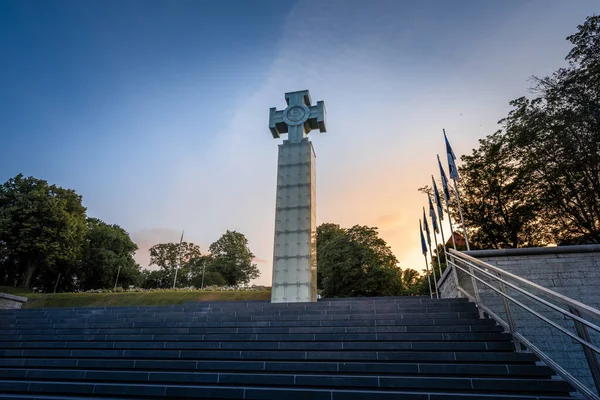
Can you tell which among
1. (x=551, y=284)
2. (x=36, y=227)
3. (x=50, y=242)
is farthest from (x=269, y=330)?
(x=36, y=227)

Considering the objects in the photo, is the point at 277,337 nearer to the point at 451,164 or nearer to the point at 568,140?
the point at 451,164

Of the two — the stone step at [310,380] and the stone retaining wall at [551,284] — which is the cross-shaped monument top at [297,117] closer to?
the stone retaining wall at [551,284]

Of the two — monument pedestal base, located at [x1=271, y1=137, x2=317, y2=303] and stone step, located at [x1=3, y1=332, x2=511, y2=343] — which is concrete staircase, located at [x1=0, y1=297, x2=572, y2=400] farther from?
monument pedestal base, located at [x1=271, y1=137, x2=317, y2=303]

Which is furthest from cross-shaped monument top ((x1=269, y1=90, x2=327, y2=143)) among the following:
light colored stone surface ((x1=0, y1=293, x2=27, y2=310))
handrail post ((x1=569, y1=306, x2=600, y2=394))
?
light colored stone surface ((x1=0, y1=293, x2=27, y2=310))

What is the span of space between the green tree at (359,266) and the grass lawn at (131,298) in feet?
27.2

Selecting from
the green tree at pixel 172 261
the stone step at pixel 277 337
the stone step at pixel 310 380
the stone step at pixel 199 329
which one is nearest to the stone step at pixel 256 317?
the stone step at pixel 199 329

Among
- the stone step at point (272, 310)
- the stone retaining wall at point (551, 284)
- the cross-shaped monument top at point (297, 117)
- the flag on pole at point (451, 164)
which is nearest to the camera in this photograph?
the stone retaining wall at point (551, 284)

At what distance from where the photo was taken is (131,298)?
19703 mm

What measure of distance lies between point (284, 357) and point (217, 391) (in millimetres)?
1167

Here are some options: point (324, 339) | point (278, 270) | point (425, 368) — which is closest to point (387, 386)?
point (425, 368)

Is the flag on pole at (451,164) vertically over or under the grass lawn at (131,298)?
over

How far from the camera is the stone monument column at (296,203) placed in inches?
414

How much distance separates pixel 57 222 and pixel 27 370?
28.0m

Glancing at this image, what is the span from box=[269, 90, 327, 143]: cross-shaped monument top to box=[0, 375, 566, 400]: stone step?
370 inches
